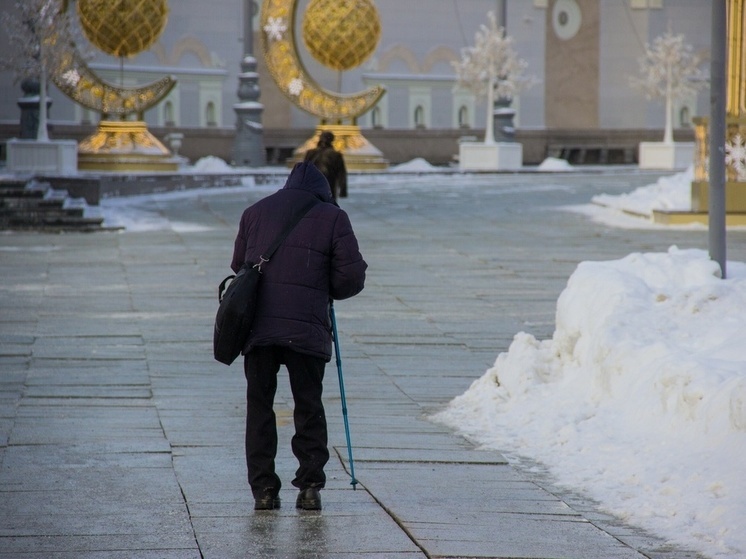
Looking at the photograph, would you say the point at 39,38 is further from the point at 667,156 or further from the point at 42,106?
the point at 667,156

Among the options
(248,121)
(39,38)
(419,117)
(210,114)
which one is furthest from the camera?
(419,117)

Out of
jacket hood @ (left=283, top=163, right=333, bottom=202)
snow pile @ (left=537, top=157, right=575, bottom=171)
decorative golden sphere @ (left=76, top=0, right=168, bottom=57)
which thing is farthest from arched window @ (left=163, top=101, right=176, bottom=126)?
jacket hood @ (left=283, top=163, right=333, bottom=202)

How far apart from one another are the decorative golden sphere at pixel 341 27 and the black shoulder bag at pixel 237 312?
2787 cm

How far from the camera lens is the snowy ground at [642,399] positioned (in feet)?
19.5

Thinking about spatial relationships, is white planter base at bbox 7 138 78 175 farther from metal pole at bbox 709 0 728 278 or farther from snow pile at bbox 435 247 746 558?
snow pile at bbox 435 247 746 558

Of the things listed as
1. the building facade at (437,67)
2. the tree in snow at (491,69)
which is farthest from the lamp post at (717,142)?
the tree in snow at (491,69)

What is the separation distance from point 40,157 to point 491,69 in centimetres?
1731

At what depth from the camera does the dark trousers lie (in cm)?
596

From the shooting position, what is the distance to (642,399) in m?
7.04

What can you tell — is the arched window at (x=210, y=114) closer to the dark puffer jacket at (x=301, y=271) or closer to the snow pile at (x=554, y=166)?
the snow pile at (x=554, y=166)

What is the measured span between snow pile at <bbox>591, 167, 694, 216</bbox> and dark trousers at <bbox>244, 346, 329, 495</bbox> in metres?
15.9

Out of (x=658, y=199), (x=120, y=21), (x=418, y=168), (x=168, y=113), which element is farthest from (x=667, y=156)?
(x=658, y=199)

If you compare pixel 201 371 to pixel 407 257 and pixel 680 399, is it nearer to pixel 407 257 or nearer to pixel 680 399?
pixel 680 399

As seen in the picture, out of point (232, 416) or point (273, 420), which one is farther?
point (232, 416)
